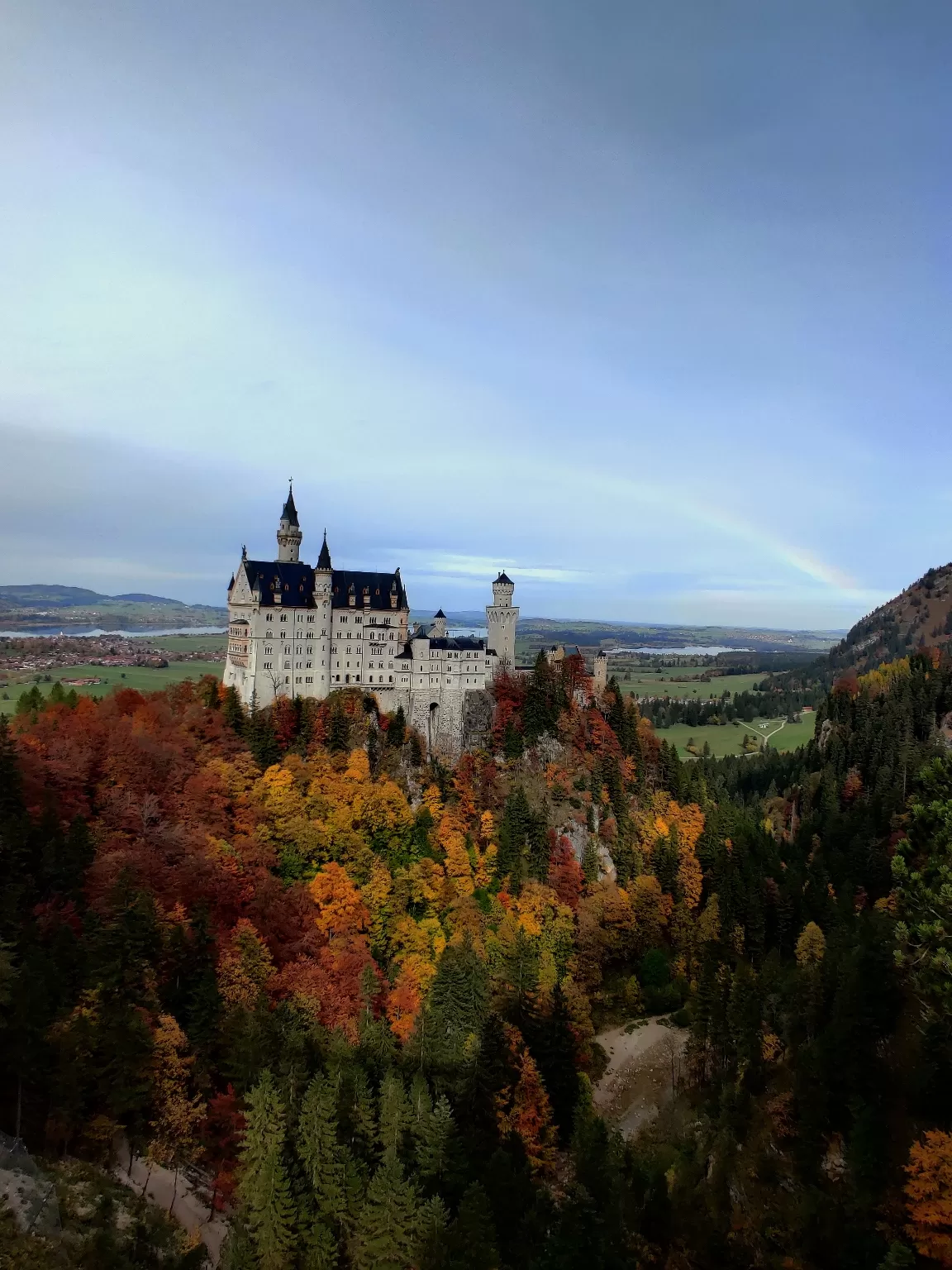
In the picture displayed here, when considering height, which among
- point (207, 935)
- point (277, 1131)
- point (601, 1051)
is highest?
point (207, 935)

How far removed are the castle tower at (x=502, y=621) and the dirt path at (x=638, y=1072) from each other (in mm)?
40932

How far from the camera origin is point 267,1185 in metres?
29.1

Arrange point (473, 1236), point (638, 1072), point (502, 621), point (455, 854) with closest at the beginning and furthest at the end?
point (473, 1236), point (638, 1072), point (455, 854), point (502, 621)

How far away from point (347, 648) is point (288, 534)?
15.1 meters

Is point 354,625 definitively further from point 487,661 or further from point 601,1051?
point 601,1051

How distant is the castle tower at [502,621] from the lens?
8775 cm

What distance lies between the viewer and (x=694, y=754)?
523 ft

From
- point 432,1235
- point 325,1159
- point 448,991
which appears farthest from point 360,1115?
point 448,991

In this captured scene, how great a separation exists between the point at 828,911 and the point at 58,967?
58292 mm

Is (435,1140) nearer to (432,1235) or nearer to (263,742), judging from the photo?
(432,1235)

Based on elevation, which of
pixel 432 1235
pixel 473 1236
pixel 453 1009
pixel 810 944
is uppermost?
pixel 473 1236

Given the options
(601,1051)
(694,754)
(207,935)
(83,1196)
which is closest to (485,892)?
(601,1051)

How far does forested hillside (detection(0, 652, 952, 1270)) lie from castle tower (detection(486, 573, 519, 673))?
6.26 m

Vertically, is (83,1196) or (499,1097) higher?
(83,1196)
